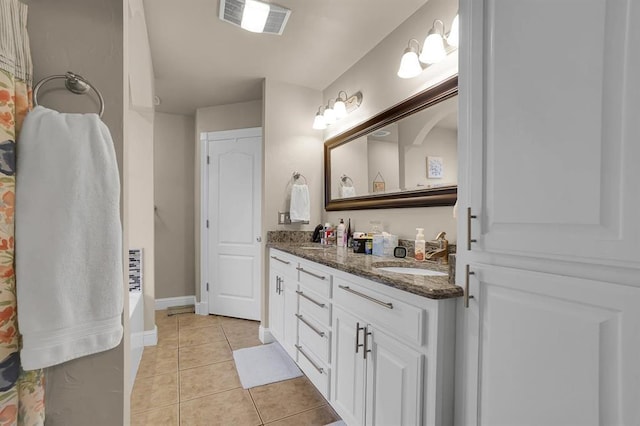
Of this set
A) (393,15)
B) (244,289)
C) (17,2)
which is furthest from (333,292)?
(244,289)

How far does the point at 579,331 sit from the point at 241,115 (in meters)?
3.55

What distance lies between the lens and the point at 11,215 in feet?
2.25

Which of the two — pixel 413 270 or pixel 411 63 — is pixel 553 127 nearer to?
pixel 413 270

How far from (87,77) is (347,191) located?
1.97 m

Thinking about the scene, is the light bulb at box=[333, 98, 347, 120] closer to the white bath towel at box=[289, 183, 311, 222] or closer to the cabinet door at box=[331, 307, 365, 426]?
the white bath towel at box=[289, 183, 311, 222]

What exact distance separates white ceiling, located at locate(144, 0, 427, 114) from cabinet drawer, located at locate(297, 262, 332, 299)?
5.44 ft

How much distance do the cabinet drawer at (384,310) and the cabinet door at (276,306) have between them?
0.97 m

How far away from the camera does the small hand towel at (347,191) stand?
8.27 ft

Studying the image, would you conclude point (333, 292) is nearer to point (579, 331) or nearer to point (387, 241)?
point (387, 241)

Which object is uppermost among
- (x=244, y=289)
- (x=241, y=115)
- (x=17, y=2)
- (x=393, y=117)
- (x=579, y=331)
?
(x=241, y=115)

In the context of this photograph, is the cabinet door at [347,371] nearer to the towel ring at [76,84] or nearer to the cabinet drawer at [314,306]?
the cabinet drawer at [314,306]

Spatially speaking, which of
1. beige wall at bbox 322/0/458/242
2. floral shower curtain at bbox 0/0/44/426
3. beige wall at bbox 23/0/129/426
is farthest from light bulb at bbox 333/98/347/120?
floral shower curtain at bbox 0/0/44/426

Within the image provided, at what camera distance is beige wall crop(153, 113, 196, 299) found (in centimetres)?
367

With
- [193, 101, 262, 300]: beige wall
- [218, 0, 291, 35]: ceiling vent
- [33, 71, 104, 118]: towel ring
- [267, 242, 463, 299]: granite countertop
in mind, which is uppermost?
[218, 0, 291, 35]: ceiling vent
